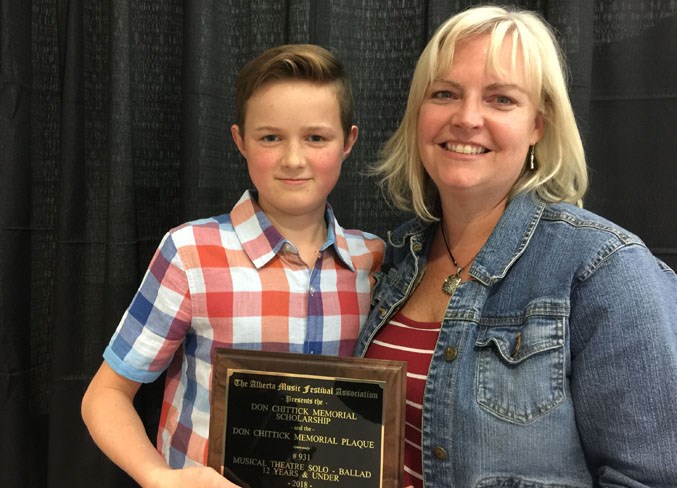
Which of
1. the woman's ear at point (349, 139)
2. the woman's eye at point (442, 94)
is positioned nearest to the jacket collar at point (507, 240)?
the woman's eye at point (442, 94)

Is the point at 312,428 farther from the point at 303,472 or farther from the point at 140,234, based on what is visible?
the point at 140,234

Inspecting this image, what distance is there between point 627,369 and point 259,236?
2.32 feet

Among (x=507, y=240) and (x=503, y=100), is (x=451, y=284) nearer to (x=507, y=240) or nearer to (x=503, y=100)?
(x=507, y=240)

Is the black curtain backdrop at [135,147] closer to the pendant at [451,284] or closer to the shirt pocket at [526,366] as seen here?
the pendant at [451,284]

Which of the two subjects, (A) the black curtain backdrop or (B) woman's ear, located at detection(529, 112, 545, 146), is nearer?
(B) woman's ear, located at detection(529, 112, 545, 146)

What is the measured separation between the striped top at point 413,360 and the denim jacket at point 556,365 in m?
0.04

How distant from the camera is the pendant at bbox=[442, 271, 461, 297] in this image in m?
1.11

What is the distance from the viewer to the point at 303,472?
91 cm

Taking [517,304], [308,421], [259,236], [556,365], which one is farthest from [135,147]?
[556,365]

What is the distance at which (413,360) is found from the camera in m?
1.06

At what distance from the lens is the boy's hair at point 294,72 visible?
3.66 feet

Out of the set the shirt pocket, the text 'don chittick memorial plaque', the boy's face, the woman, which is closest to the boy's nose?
the boy's face

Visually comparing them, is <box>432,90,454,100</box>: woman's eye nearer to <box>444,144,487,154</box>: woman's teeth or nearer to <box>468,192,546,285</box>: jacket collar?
<box>444,144,487,154</box>: woman's teeth

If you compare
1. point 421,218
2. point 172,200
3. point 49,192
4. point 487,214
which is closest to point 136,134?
point 172,200
